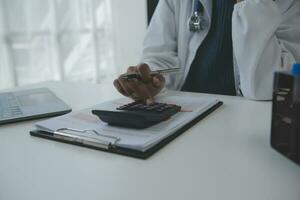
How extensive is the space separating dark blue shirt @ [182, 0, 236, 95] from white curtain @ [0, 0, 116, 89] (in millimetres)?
1386

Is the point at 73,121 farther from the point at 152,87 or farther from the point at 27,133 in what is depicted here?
the point at 152,87

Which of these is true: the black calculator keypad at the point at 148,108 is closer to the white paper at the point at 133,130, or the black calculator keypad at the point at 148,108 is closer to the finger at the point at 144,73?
the white paper at the point at 133,130

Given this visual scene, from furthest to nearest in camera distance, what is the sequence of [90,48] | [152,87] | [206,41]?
[90,48], [206,41], [152,87]

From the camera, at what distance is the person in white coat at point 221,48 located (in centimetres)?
81

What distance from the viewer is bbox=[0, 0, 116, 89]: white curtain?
6.40 feet

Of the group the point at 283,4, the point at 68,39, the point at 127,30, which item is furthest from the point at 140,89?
the point at 127,30

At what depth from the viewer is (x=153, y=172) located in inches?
15.7

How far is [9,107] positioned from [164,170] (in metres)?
0.49

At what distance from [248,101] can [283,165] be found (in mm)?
404

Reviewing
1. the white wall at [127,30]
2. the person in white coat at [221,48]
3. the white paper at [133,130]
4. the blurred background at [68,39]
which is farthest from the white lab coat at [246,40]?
the white wall at [127,30]

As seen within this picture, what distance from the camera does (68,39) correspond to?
2406 mm

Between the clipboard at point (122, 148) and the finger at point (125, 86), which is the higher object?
the finger at point (125, 86)

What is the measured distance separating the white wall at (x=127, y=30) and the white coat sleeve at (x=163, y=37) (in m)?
1.54

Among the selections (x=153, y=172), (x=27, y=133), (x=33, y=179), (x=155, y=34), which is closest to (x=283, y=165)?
(x=153, y=172)
